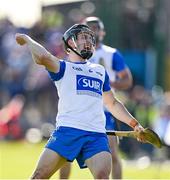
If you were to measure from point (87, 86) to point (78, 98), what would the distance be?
165 mm

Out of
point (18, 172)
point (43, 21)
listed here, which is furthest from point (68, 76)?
point (43, 21)

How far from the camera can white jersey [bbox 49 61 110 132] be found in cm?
1023

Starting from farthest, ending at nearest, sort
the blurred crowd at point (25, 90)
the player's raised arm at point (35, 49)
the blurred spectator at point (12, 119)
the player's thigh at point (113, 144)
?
the blurred spectator at point (12, 119), the blurred crowd at point (25, 90), the player's thigh at point (113, 144), the player's raised arm at point (35, 49)

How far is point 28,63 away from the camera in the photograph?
26.1 m

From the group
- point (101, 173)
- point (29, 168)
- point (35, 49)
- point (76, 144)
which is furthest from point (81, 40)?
point (29, 168)

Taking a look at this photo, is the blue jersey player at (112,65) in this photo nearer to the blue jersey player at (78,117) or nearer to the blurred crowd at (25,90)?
the blue jersey player at (78,117)

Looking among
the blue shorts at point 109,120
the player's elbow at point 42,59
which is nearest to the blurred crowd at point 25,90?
the blue shorts at point 109,120

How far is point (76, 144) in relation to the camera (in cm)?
1020

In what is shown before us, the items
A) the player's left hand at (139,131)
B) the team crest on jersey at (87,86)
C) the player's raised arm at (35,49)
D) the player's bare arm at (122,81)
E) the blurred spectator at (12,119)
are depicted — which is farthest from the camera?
the blurred spectator at (12,119)

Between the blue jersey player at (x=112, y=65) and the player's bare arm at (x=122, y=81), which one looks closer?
the blue jersey player at (x=112, y=65)

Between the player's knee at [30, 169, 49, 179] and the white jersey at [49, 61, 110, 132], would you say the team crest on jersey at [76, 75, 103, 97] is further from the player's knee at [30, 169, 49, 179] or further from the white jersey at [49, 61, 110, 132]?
the player's knee at [30, 169, 49, 179]

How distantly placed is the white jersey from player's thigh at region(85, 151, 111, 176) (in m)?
0.32

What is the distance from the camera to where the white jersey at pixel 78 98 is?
1023 centimetres

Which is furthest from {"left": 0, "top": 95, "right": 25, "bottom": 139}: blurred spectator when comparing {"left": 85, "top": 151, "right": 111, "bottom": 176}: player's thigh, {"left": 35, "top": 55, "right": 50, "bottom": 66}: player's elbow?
{"left": 35, "top": 55, "right": 50, "bottom": 66}: player's elbow
